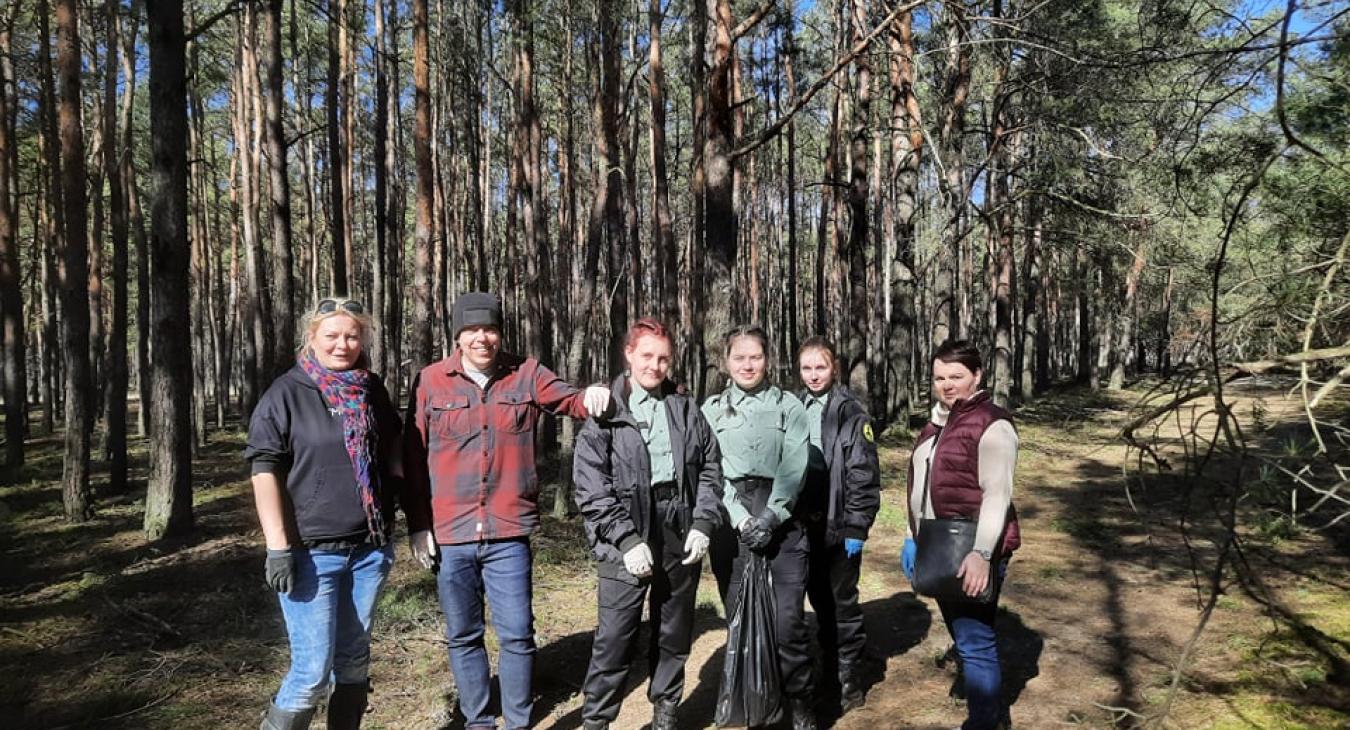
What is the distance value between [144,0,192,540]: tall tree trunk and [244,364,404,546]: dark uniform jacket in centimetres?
618

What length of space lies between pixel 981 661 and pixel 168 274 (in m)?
8.45

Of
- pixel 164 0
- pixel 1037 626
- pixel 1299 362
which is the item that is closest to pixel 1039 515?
pixel 1037 626

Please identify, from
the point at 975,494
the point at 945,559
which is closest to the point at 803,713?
the point at 945,559

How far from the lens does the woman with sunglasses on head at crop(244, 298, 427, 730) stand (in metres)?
2.89

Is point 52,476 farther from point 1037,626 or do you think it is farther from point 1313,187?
point 1313,187

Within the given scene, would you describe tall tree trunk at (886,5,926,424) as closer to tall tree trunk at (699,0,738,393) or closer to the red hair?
tall tree trunk at (699,0,738,393)

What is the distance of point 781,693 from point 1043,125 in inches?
460

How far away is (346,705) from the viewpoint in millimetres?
3137

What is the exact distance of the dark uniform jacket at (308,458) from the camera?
2.90 metres

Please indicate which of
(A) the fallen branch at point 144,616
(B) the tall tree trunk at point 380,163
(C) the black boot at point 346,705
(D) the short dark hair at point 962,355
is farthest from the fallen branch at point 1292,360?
(B) the tall tree trunk at point 380,163

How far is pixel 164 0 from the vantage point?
300 inches

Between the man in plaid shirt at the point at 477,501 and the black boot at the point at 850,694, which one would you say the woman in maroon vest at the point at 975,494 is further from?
the man in plaid shirt at the point at 477,501

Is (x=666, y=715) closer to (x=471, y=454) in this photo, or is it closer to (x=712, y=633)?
(x=471, y=454)

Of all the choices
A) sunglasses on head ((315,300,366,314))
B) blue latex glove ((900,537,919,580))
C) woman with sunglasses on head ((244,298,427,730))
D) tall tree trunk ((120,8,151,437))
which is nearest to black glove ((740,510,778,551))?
blue latex glove ((900,537,919,580))
